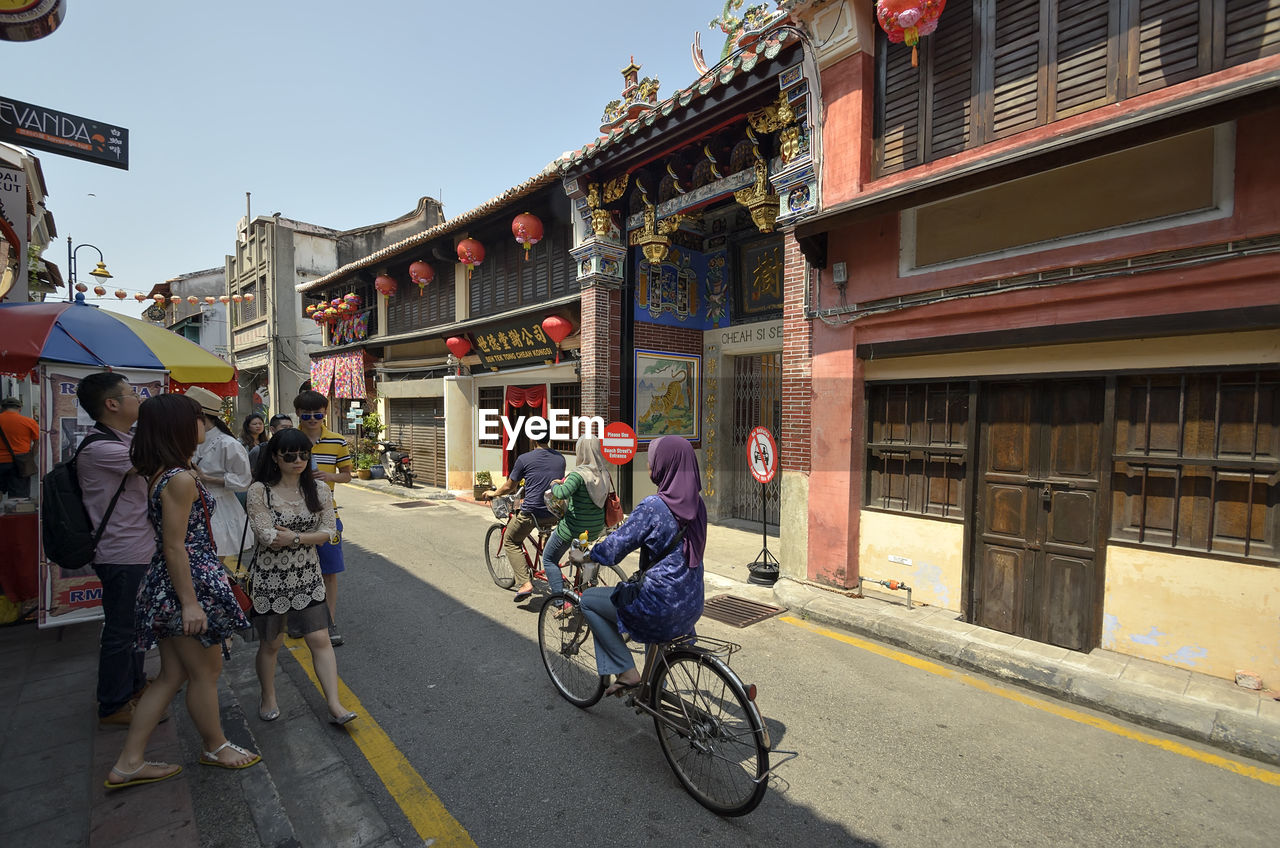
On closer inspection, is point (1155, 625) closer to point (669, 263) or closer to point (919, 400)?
point (919, 400)

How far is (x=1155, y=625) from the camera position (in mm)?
4477

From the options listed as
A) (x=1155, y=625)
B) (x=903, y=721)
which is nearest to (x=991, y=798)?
(x=903, y=721)

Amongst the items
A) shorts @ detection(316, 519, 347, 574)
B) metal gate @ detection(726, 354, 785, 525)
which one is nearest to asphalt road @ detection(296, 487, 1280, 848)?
shorts @ detection(316, 519, 347, 574)

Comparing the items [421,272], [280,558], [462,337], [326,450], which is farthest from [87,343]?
[421,272]

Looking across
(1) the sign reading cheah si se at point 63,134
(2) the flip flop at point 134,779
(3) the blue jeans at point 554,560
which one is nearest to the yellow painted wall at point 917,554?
(3) the blue jeans at point 554,560

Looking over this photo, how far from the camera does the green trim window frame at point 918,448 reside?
5.59 m

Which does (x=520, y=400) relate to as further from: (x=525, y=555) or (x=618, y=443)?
(x=525, y=555)

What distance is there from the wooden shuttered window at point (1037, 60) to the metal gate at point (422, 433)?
1224 centimetres

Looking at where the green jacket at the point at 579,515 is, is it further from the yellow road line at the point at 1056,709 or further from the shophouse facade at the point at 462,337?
the shophouse facade at the point at 462,337

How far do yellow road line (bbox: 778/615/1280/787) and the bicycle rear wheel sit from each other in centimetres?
253

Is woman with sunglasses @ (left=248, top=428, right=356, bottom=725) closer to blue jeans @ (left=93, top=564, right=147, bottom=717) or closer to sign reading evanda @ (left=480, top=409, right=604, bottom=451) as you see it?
blue jeans @ (left=93, top=564, right=147, bottom=717)

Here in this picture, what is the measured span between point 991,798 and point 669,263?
8916 millimetres

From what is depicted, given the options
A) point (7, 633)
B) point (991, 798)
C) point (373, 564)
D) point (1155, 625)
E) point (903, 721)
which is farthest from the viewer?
point (373, 564)

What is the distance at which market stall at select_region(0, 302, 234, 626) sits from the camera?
4555 mm
